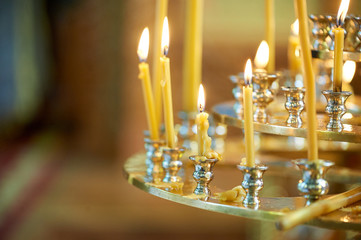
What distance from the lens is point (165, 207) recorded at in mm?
2141

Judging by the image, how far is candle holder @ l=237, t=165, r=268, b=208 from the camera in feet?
1.70

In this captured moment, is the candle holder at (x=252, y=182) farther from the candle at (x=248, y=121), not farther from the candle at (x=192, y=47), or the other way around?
the candle at (x=192, y=47)

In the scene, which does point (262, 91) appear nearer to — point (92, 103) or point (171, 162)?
point (171, 162)

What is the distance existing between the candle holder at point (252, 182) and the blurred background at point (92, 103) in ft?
4.99

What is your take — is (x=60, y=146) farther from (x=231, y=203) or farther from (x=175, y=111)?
(x=231, y=203)

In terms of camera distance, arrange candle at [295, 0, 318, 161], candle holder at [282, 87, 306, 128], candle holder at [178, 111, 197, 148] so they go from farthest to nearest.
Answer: candle holder at [178, 111, 197, 148]
candle holder at [282, 87, 306, 128]
candle at [295, 0, 318, 161]

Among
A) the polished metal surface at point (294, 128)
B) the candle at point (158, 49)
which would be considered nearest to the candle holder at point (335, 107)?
the polished metal surface at point (294, 128)

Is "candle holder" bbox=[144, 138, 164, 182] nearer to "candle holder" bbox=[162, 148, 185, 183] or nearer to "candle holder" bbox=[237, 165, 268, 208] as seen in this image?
"candle holder" bbox=[162, 148, 185, 183]

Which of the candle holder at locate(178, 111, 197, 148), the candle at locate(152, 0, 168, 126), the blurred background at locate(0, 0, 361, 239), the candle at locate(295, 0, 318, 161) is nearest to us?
the candle at locate(295, 0, 318, 161)

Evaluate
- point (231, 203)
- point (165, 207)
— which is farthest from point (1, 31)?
point (231, 203)

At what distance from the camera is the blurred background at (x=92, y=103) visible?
6.91 feet

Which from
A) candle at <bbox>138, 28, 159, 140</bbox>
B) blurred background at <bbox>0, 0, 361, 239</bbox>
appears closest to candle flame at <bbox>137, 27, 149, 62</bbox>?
candle at <bbox>138, 28, 159, 140</bbox>

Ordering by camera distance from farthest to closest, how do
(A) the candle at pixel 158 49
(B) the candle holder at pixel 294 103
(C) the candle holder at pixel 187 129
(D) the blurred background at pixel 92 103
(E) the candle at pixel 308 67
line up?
(D) the blurred background at pixel 92 103, (C) the candle holder at pixel 187 129, (A) the candle at pixel 158 49, (B) the candle holder at pixel 294 103, (E) the candle at pixel 308 67

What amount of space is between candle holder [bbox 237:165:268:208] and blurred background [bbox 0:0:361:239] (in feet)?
4.99
